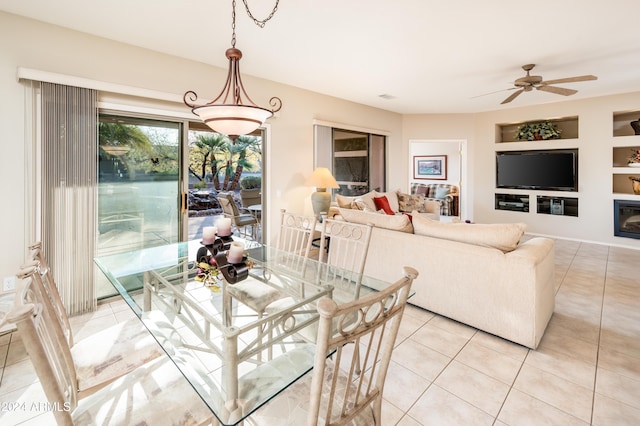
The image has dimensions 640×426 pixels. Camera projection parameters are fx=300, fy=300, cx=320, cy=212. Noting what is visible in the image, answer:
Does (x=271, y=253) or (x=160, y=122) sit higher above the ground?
(x=160, y=122)

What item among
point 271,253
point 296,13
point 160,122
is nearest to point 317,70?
point 296,13

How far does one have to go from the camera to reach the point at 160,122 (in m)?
3.37

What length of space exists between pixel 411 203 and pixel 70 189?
5247mm

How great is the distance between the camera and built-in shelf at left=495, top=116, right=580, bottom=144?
230 inches

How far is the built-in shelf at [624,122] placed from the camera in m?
5.21

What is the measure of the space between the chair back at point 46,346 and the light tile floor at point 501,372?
33.8 inches

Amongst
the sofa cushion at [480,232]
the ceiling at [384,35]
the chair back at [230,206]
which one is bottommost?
the sofa cushion at [480,232]

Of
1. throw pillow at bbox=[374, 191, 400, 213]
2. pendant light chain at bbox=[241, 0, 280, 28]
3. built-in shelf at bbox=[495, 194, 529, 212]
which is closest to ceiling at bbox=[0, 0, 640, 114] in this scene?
pendant light chain at bbox=[241, 0, 280, 28]

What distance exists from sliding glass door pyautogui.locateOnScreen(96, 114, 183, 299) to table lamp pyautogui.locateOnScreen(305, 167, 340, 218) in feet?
6.03

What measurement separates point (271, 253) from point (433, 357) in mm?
1527

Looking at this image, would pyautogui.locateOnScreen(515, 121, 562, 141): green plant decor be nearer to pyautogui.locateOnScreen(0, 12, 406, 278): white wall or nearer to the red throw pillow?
the red throw pillow

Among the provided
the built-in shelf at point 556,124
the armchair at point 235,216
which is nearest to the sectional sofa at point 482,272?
the armchair at point 235,216

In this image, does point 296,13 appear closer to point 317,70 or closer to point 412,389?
point 317,70

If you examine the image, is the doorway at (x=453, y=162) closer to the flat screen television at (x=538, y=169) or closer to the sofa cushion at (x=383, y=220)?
the flat screen television at (x=538, y=169)
